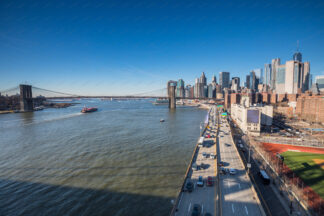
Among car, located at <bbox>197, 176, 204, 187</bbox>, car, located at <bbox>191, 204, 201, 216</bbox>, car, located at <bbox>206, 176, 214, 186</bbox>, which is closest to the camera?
car, located at <bbox>191, 204, 201, 216</bbox>

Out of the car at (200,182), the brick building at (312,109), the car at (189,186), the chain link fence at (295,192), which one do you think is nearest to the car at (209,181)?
the car at (200,182)

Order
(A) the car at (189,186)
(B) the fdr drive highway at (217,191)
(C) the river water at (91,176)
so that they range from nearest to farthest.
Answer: (B) the fdr drive highway at (217,191), (A) the car at (189,186), (C) the river water at (91,176)

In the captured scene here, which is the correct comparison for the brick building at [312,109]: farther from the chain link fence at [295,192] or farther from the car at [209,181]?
the car at [209,181]

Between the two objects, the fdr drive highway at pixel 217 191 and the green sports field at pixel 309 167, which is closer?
the fdr drive highway at pixel 217 191

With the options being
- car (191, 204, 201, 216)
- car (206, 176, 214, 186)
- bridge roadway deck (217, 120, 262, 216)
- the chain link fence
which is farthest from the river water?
the chain link fence

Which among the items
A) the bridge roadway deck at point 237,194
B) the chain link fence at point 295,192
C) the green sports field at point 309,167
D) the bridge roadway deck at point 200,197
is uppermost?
the bridge roadway deck at point 200,197

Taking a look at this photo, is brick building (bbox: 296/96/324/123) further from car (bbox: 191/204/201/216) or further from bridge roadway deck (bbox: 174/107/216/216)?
car (bbox: 191/204/201/216)

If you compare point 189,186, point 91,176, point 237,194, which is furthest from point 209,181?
point 91,176

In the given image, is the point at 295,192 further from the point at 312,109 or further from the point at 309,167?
the point at 312,109

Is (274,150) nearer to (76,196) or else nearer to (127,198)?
(127,198)

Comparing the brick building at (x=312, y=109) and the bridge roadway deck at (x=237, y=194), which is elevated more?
the brick building at (x=312, y=109)
